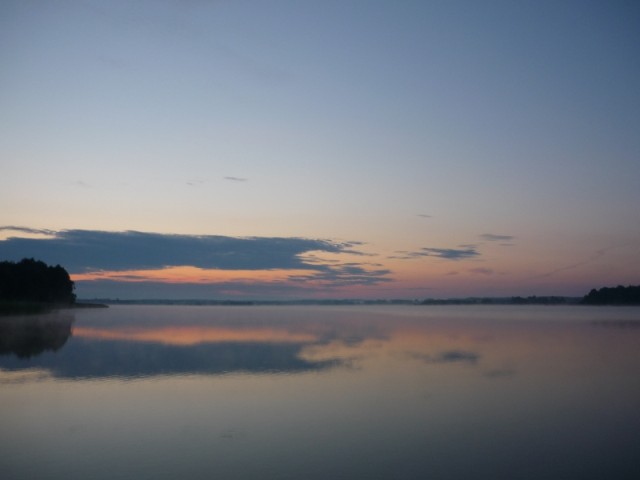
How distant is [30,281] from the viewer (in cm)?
9638

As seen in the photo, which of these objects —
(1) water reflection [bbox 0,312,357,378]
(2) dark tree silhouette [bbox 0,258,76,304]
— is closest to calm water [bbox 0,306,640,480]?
(1) water reflection [bbox 0,312,357,378]

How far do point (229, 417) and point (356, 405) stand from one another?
13.5ft

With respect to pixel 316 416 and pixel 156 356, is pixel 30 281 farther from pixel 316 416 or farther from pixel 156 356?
pixel 316 416

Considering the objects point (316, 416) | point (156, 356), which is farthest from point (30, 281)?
point (316, 416)

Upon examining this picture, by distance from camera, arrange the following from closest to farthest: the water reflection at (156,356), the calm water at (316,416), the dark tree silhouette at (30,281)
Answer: the calm water at (316,416) → the water reflection at (156,356) → the dark tree silhouette at (30,281)

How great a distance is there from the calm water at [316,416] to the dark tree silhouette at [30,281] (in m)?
73.7

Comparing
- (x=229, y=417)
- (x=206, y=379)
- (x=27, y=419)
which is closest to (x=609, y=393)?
(x=229, y=417)

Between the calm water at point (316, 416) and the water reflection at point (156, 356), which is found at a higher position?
the calm water at point (316, 416)

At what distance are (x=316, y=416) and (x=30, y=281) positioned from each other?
96.2 metres

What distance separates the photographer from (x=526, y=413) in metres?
16.2

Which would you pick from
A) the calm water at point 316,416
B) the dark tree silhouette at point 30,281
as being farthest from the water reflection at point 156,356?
the dark tree silhouette at point 30,281

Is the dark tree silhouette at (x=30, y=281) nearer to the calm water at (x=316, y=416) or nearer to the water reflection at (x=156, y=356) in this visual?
the water reflection at (x=156, y=356)

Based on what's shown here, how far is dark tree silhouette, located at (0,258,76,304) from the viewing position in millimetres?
92375

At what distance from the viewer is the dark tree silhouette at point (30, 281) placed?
92375 millimetres
